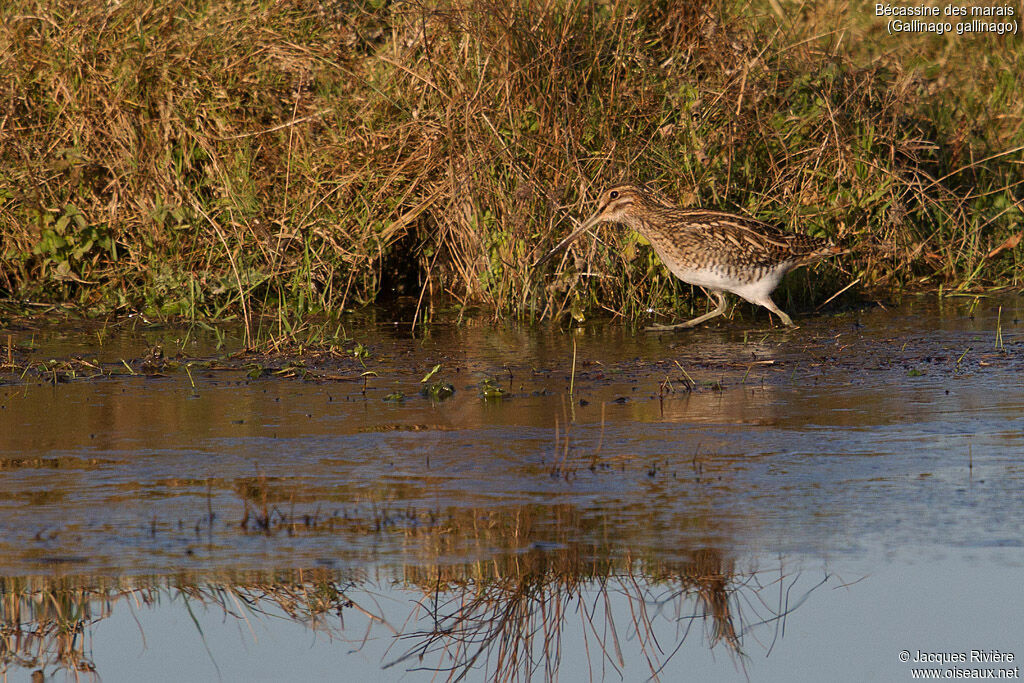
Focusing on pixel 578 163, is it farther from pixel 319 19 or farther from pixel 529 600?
pixel 529 600

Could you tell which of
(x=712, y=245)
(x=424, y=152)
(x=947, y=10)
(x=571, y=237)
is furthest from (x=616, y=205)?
(x=947, y=10)

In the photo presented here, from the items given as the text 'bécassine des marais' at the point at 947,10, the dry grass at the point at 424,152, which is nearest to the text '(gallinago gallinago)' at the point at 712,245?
the dry grass at the point at 424,152

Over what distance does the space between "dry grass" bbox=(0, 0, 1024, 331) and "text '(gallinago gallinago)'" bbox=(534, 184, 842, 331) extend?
0.36 metres

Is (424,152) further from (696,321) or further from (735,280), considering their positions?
(735,280)

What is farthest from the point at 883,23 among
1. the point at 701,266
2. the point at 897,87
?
the point at 701,266

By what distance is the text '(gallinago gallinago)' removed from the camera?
9.47 m

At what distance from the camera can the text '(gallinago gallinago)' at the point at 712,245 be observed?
9.47 meters

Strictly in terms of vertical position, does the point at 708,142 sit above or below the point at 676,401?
above

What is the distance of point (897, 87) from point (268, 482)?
679cm

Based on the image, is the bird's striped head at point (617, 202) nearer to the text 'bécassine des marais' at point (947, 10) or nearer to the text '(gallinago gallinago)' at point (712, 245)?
the text '(gallinago gallinago)' at point (712, 245)

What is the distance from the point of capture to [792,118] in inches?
411

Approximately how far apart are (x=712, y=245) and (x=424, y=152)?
2.12 meters

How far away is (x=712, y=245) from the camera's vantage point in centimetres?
947

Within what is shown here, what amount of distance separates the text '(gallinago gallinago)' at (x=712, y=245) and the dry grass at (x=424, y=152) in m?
0.36
